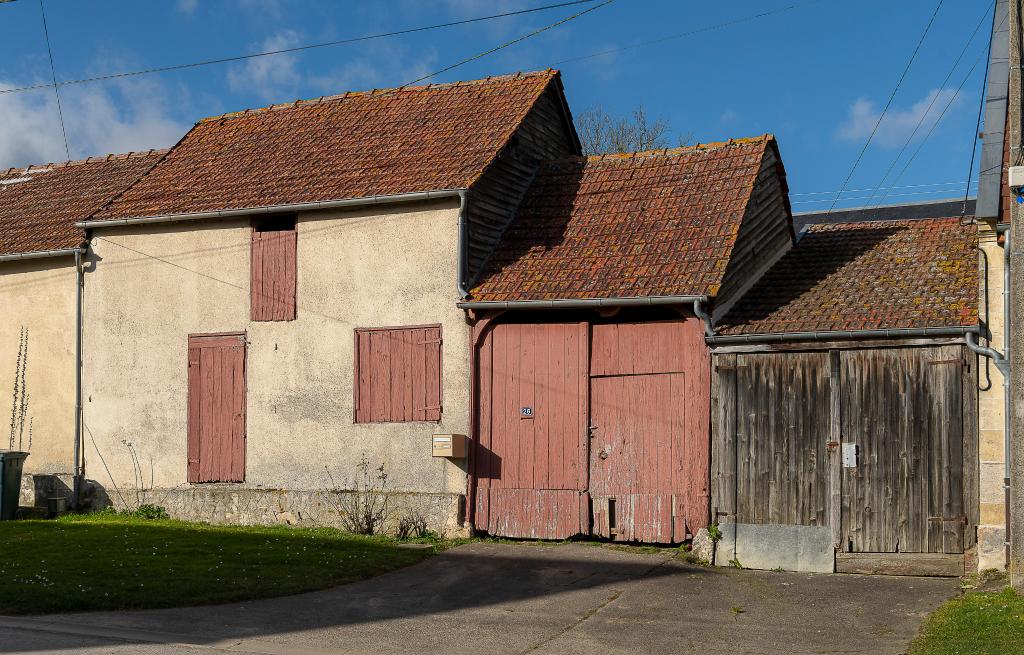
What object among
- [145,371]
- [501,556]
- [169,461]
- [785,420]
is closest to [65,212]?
[145,371]

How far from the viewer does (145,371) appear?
17.8 metres

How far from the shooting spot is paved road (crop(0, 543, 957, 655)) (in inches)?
368

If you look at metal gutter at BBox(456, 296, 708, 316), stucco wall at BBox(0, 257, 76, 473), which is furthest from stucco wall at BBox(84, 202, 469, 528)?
metal gutter at BBox(456, 296, 708, 316)

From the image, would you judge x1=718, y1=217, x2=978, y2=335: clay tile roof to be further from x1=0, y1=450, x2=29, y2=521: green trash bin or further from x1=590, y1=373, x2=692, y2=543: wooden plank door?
x1=0, y1=450, x2=29, y2=521: green trash bin

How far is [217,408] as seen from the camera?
674 inches

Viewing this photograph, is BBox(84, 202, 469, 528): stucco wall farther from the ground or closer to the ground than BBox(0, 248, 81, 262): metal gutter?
closer to the ground

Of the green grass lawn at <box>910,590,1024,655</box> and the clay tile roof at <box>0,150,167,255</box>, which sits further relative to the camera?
the clay tile roof at <box>0,150,167,255</box>

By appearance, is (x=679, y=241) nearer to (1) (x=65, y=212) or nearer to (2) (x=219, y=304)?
(2) (x=219, y=304)

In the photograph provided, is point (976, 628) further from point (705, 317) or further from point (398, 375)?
point (398, 375)

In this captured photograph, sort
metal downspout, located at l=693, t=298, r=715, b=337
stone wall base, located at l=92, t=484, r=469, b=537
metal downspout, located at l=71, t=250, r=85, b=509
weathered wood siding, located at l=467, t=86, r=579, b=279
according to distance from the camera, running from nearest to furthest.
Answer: metal downspout, located at l=693, t=298, r=715, b=337
stone wall base, located at l=92, t=484, r=469, b=537
weathered wood siding, located at l=467, t=86, r=579, b=279
metal downspout, located at l=71, t=250, r=85, b=509

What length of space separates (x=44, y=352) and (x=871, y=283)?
1283cm

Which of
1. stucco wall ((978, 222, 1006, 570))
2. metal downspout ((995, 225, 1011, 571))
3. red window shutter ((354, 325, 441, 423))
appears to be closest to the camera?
metal downspout ((995, 225, 1011, 571))

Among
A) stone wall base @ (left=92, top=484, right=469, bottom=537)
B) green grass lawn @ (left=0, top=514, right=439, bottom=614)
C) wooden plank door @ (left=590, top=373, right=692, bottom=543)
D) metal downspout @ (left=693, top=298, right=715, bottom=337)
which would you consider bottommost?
green grass lawn @ (left=0, top=514, right=439, bottom=614)

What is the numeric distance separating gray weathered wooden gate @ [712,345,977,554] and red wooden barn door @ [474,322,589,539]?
192 centimetres
